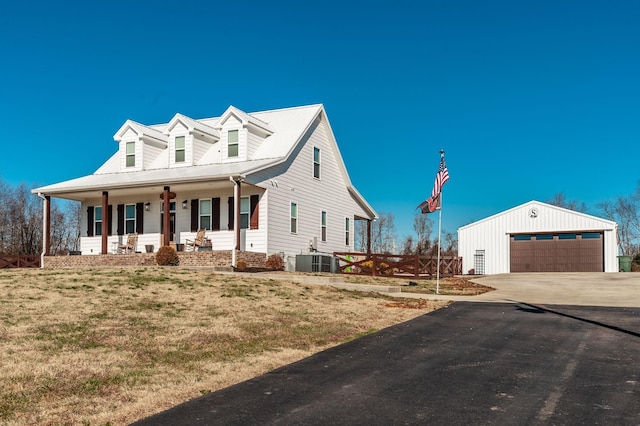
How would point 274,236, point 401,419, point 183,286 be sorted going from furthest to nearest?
point 274,236
point 183,286
point 401,419

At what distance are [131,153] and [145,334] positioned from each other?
2218 centimetres

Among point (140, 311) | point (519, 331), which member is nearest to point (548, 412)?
point (519, 331)

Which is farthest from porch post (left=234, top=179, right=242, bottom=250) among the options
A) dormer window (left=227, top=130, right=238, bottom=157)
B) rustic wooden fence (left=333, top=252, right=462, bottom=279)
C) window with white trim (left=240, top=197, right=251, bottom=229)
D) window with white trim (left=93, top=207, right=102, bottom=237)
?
window with white trim (left=93, top=207, right=102, bottom=237)

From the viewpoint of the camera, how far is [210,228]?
1074 inches

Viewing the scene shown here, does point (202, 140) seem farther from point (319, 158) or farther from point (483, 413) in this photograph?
point (483, 413)

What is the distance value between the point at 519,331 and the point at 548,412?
5563 millimetres

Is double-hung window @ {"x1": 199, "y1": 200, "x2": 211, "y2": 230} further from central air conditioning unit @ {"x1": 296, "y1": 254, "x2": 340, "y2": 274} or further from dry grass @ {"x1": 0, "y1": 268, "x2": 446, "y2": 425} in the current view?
dry grass @ {"x1": 0, "y1": 268, "x2": 446, "y2": 425}

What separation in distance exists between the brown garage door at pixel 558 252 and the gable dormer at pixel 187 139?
66.5ft

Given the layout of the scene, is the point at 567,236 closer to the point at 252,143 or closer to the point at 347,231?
the point at 347,231

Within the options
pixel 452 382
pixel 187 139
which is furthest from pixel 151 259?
pixel 452 382

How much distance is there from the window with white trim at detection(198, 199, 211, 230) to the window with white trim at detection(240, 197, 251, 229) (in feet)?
6.38

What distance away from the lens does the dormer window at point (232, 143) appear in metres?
28.5

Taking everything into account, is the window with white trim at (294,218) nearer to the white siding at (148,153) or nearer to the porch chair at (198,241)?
the porch chair at (198,241)

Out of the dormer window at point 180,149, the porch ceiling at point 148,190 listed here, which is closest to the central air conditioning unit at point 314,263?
the porch ceiling at point 148,190
